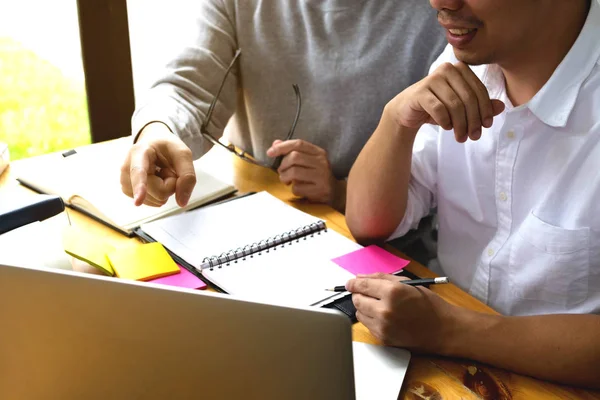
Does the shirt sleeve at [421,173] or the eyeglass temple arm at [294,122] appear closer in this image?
the shirt sleeve at [421,173]

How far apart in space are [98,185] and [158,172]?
180mm

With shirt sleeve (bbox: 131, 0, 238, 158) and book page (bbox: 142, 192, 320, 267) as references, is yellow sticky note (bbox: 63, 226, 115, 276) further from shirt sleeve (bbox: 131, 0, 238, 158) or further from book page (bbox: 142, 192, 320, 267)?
shirt sleeve (bbox: 131, 0, 238, 158)

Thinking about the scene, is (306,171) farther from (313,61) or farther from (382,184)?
(313,61)

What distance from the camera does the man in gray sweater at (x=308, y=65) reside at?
4.83 feet

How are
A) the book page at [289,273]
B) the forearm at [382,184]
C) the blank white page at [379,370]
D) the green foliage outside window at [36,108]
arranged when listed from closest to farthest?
the blank white page at [379,370], the book page at [289,273], the forearm at [382,184], the green foliage outside window at [36,108]

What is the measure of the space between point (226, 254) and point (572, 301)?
0.58 m

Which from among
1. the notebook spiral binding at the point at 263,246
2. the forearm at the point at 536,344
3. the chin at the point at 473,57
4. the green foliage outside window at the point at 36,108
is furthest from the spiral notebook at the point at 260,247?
the green foliage outside window at the point at 36,108

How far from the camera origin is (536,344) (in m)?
0.84

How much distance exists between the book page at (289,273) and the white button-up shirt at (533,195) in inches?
9.1

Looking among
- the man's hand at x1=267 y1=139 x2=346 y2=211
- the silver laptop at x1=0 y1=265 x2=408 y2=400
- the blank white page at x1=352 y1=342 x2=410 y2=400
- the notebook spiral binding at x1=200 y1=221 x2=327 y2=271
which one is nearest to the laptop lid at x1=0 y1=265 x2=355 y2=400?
the silver laptop at x1=0 y1=265 x2=408 y2=400

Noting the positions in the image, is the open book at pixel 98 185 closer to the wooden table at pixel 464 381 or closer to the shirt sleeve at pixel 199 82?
the shirt sleeve at pixel 199 82

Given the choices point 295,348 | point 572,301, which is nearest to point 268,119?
point 572,301

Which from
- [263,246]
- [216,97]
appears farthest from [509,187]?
[216,97]

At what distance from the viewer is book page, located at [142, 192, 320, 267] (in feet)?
3.54
